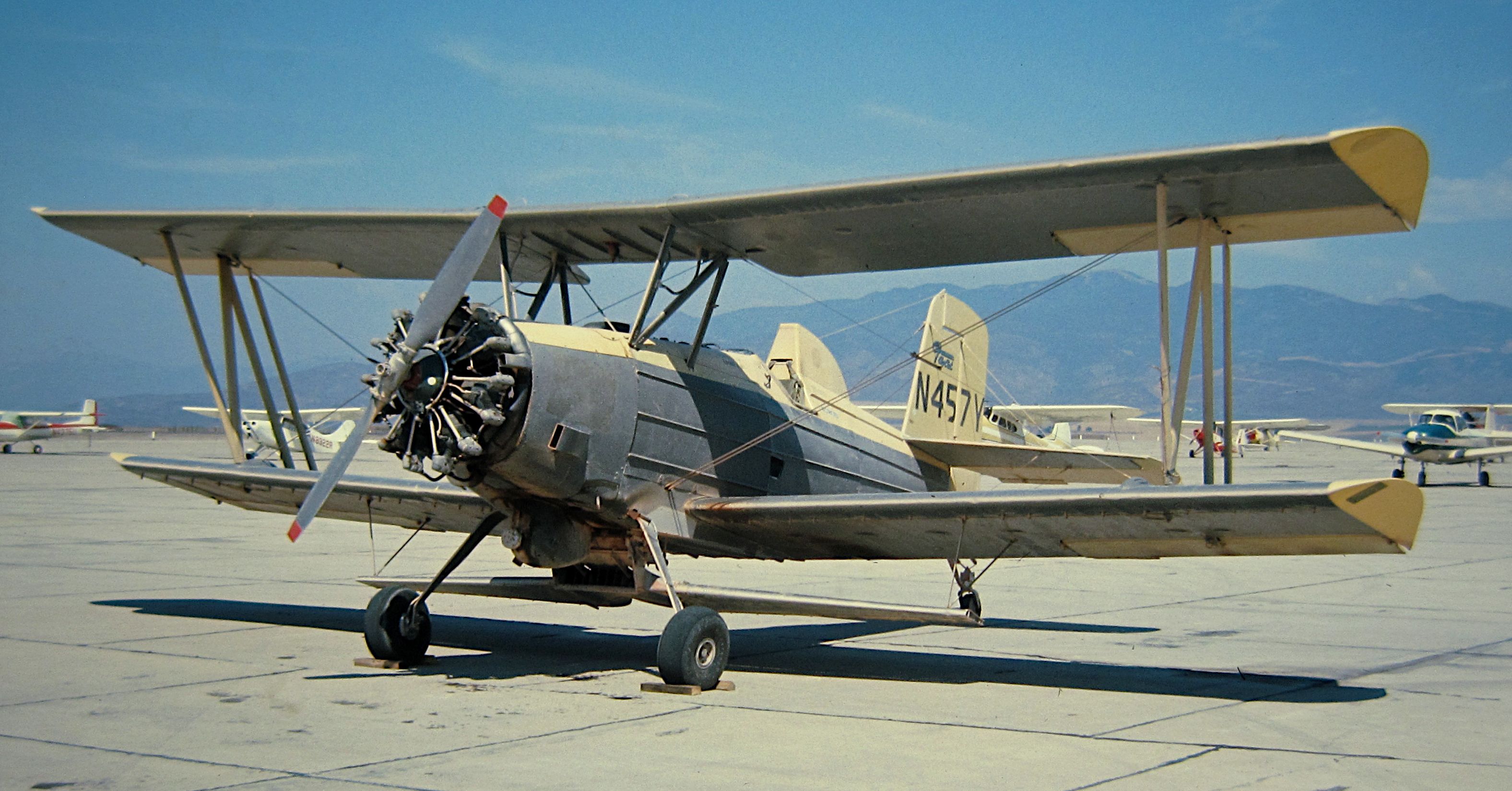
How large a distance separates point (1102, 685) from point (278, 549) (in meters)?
12.9

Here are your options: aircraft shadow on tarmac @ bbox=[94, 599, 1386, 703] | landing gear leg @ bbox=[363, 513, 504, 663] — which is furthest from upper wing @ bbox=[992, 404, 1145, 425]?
landing gear leg @ bbox=[363, 513, 504, 663]

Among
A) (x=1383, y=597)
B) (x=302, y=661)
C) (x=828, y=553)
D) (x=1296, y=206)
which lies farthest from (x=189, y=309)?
(x=1383, y=597)

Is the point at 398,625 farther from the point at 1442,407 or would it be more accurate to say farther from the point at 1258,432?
the point at 1258,432

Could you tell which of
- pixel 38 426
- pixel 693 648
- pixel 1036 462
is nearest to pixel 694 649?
pixel 693 648

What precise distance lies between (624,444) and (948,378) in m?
5.37

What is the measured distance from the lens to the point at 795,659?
9.17 metres

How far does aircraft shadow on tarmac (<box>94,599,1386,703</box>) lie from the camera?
784 centimetres

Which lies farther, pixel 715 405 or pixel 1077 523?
pixel 715 405

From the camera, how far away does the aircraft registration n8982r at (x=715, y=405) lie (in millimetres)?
7188

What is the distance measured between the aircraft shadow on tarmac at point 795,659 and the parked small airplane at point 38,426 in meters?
51.5

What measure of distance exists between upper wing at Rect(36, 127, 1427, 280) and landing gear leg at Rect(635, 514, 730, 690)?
270 cm

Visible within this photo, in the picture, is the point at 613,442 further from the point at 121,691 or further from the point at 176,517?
the point at 176,517

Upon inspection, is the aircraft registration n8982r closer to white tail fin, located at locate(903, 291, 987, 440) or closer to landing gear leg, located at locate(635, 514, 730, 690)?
landing gear leg, located at locate(635, 514, 730, 690)

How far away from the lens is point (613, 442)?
805 centimetres
